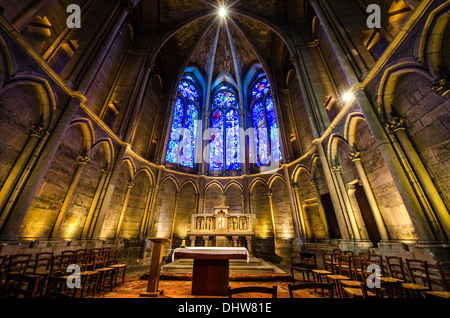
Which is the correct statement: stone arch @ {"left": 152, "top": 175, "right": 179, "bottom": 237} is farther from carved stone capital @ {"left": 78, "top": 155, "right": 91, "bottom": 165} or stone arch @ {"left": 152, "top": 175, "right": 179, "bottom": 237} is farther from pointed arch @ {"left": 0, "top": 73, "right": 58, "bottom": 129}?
pointed arch @ {"left": 0, "top": 73, "right": 58, "bottom": 129}

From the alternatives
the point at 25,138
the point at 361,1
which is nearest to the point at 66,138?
the point at 25,138

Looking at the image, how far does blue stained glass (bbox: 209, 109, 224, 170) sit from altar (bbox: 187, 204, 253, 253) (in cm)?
581

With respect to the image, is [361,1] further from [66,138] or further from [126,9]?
[66,138]

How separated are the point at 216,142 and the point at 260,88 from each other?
20.0 feet

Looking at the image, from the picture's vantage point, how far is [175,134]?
13.6 meters

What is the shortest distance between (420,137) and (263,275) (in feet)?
18.4

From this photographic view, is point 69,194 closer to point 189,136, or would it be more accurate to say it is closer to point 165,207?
point 165,207

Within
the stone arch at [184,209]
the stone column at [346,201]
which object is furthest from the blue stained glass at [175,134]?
the stone column at [346,201]

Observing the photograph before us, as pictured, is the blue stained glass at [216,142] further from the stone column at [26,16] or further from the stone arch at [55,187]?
the stone column at [26,16]

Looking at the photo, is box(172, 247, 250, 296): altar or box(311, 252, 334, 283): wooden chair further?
box(311, 252, 334, 283): wooden chair

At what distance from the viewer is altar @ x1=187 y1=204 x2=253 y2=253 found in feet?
26.9

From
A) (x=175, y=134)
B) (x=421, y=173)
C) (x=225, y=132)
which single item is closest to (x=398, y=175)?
(x=421, y=173)

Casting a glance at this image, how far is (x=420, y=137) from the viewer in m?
4.43

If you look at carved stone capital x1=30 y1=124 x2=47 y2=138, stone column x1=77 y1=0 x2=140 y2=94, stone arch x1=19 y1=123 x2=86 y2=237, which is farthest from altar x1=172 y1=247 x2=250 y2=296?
stone column x1=77 y1=0 x2=140 y2=94
